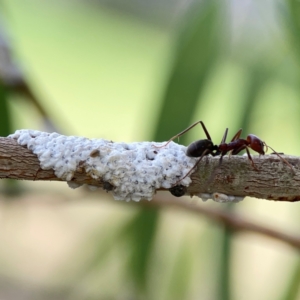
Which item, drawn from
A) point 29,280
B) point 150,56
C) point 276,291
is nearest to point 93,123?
point 150,56

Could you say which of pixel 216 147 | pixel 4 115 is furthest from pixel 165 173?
pixel 4 115

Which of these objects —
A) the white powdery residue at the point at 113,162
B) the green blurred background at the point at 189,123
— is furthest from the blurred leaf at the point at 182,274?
the white powdery residue at the point at 113,162

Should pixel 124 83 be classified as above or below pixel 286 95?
below

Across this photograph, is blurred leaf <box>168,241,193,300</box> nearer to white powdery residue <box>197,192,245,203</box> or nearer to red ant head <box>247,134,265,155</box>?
red ant head <box>247,134,265,155</box>

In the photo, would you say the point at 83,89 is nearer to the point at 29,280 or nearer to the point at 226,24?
the point at 29,280

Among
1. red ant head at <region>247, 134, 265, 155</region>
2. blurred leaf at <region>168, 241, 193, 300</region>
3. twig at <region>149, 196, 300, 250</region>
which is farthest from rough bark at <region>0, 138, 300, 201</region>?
blurred leaf at <region>168, 241, 193, 300</region>

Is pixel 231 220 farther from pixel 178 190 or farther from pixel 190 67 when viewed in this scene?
pixel 178 190

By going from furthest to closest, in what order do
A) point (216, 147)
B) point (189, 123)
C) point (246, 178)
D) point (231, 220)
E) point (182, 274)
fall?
1. point (182, 274)
2. point (189, 123)
3. point (231, 220)
4. point (216, 147)
5. point (246, 178)

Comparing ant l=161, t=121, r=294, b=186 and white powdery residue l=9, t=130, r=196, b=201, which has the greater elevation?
ant l=161, t=121, r=294, b=186
